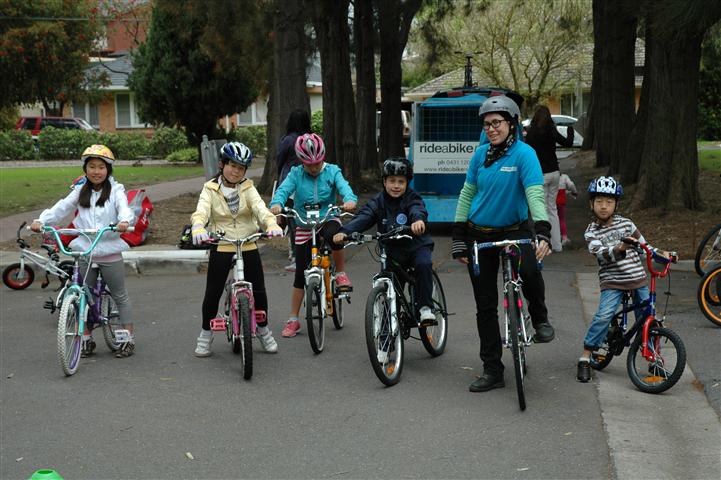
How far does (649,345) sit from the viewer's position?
6.66m

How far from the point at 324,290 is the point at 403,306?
114 centimetres

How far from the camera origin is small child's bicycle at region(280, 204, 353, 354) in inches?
315

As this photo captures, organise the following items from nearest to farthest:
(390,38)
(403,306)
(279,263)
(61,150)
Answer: (403,306), (279,263), (390,38), (61,150)

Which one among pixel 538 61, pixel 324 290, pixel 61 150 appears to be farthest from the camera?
pixel 538 61

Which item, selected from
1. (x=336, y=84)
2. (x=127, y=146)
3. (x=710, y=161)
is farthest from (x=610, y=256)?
(x=127, y=146)

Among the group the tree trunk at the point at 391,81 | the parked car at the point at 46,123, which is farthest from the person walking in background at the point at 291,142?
the parked car at the point at 46,123

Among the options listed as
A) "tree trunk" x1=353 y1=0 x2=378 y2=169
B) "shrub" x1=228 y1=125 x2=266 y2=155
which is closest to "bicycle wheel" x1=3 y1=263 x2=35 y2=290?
"tree trunk" x1=353 y1=0 x2=378 y2=169

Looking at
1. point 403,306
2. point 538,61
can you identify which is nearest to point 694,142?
point 403,306

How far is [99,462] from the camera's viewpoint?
5.61 m

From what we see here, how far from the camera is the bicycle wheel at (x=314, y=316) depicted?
782cm

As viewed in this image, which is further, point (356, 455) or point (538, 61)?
point (538, 61)

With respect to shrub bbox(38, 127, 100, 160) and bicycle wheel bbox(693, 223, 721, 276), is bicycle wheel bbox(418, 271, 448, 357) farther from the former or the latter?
shrub bbox(38, 127, 100, 160)

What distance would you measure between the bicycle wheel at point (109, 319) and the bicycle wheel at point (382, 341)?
2.39m

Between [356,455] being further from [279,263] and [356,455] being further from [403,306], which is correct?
[279,263]
